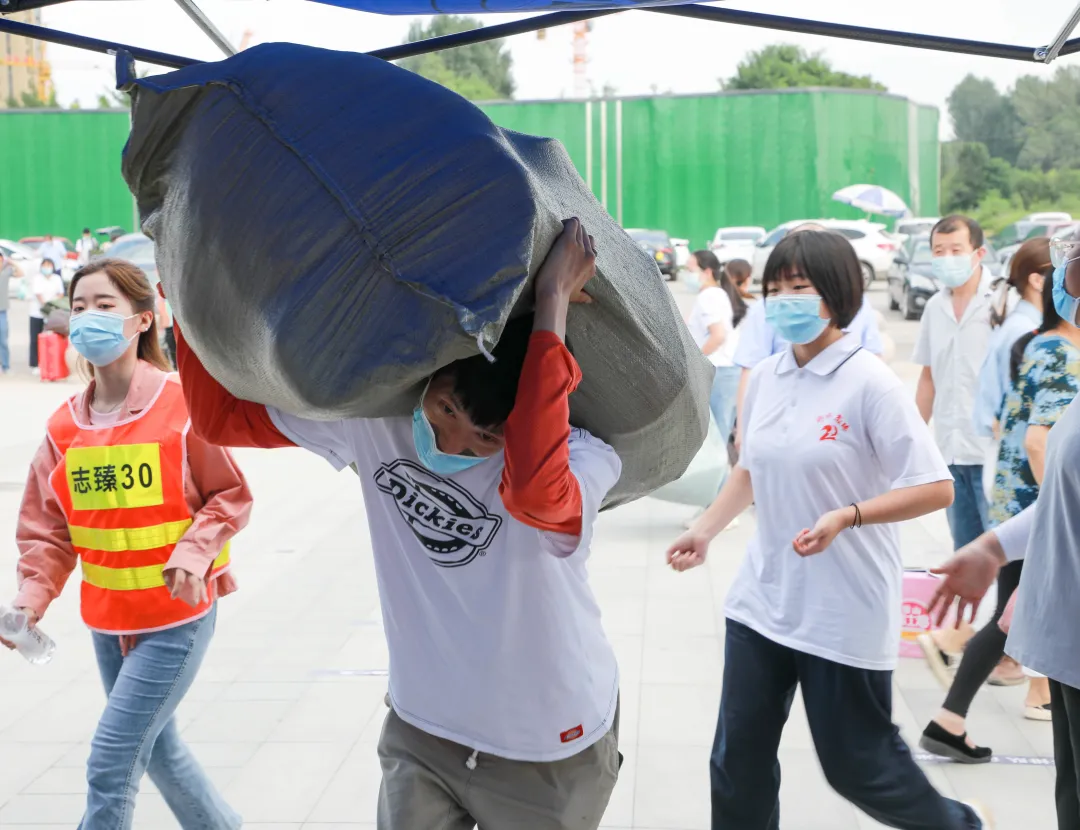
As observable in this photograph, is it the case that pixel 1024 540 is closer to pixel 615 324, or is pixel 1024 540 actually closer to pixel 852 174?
pixel 615 324

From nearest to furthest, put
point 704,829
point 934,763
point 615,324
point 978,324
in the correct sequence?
point 615,324, point 704,829, point 934,763, point 978,324

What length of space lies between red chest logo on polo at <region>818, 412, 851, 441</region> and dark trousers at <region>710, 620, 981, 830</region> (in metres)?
0.55

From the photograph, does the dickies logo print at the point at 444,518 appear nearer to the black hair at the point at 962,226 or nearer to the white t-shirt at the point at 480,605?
the white t-shirt at the point at 480,605

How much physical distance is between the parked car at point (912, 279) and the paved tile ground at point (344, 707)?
51.5 feet

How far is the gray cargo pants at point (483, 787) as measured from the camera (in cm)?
239

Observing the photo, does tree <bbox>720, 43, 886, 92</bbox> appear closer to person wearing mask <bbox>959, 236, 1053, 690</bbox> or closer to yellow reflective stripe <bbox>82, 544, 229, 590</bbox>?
person wearing mask <bbox>959, 236, 1053, 690</bbox>

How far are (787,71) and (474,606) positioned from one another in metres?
77.7

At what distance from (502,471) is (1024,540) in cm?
150

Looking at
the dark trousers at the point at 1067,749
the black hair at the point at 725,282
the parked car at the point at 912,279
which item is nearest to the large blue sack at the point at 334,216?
the dark trousers at the point at 1067,749

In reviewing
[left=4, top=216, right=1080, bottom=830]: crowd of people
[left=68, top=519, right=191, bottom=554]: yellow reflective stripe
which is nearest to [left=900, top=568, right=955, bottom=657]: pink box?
[left=4, top=216, right=1080, bottom=830]: crowd of people

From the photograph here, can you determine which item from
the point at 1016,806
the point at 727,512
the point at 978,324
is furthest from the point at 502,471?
the point at 978,324

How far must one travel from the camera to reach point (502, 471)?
228 cm

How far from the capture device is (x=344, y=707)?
17.2ft

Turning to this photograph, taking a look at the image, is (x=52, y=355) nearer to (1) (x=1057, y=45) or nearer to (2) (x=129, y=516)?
(2) (x=129, y=516)
